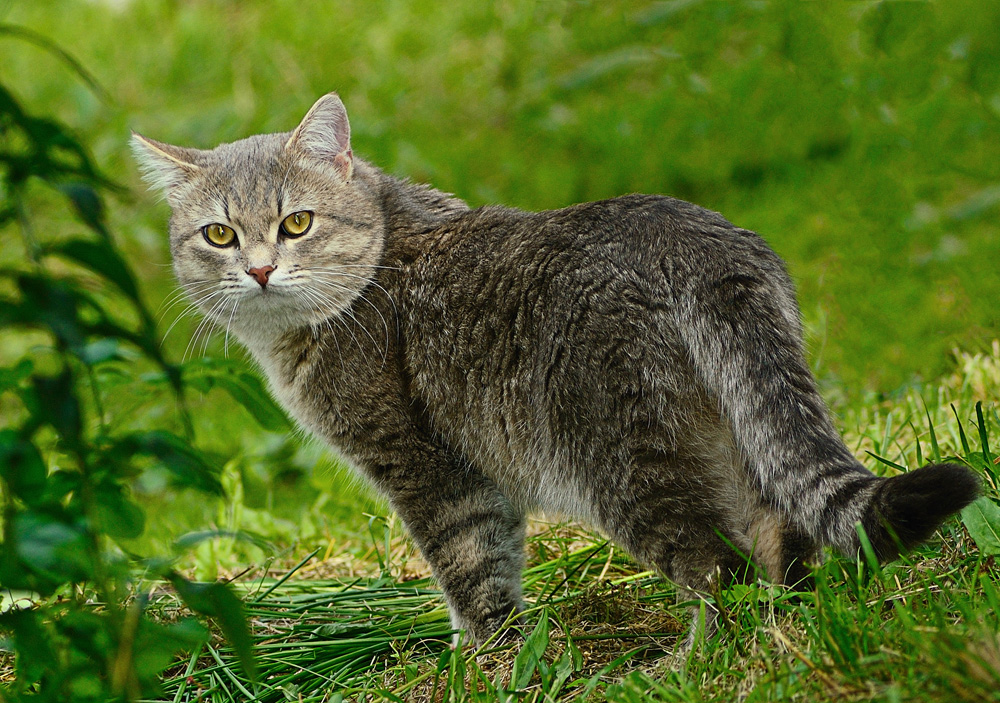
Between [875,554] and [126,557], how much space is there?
1818 mm

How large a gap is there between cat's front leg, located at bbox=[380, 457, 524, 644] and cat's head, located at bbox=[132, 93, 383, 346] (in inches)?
29.3

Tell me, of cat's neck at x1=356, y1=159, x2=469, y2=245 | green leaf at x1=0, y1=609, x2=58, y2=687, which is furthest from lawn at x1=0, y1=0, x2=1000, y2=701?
cat's neck at x1=356, y1=159, x2=469, y2=245

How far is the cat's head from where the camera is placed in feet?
11.0

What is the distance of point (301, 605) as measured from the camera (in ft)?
10.8

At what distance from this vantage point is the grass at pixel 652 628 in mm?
1922

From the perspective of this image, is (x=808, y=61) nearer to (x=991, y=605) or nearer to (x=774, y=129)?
(x=774, y=129)

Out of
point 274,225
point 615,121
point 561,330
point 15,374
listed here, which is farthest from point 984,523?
point 615,121

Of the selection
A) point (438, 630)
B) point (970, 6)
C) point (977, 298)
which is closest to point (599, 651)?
point (438, 630)

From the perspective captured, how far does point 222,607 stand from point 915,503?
59.4 inches

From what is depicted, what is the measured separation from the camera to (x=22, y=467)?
1701 mm

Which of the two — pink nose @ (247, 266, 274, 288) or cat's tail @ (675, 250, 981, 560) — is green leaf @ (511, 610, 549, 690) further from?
pink nose @ (247, 266, 274, 288)

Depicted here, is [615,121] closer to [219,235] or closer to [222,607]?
[219,235]

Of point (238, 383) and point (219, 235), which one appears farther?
point (219, 235)

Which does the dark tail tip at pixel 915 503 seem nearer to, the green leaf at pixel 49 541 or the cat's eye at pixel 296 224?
the green leaf at pixel 49 541
